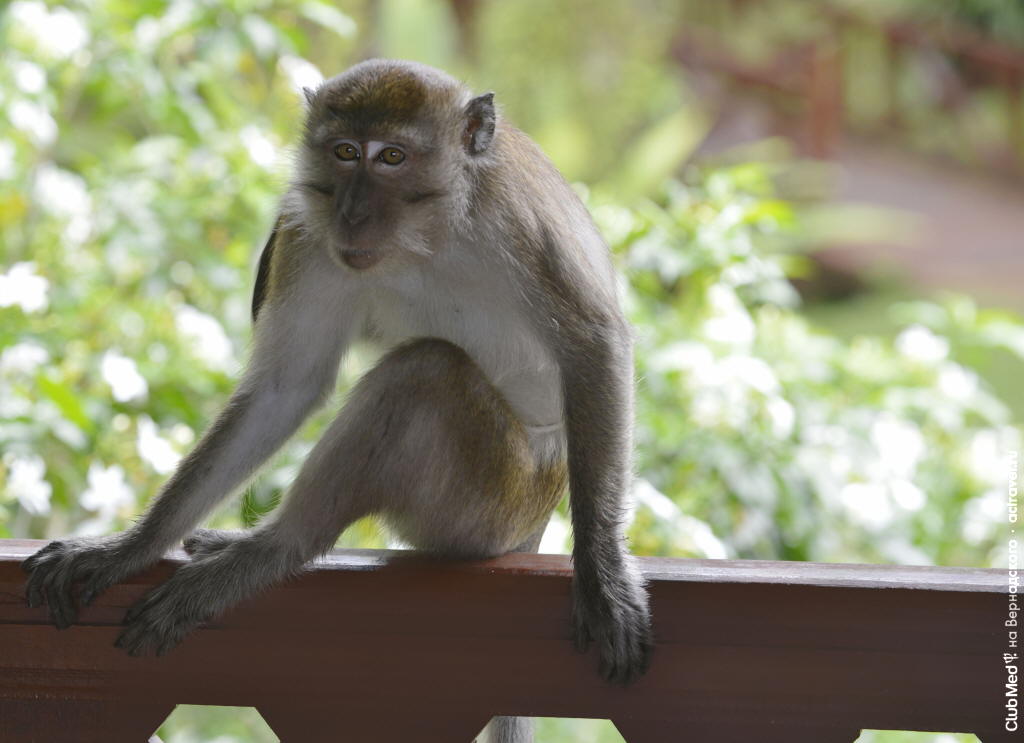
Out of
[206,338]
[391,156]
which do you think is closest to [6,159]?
[206,338]

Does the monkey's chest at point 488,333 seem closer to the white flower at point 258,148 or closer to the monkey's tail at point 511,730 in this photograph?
the monkey's tail at point 511,730

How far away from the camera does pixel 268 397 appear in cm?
238

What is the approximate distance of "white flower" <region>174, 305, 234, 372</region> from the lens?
11.6ft

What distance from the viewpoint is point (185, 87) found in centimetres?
386

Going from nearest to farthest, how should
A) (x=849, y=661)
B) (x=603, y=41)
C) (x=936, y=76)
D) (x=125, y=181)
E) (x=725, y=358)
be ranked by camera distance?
1. (x=849, y=661)
2. (x=725, y=358)
3. (x=125, y=181)
4. (x=603, y=41)
5. (x=936, y=76)

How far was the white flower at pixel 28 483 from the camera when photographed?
289cm

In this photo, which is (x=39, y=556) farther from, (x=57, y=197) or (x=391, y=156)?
(x=57, y=197)

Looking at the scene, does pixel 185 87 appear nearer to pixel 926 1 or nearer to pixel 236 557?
pixel 236 557

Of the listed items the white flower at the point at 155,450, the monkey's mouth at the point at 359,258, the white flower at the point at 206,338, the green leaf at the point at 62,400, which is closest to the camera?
the monkey's mouth at the point at 359,258

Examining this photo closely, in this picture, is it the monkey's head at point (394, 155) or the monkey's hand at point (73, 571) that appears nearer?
the monkey's hand at point (73, 571)

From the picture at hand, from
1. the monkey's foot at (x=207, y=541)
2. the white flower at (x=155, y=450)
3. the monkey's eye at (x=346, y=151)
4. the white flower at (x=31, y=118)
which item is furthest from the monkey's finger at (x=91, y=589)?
Answer: the white flower at (x=31, y=118)

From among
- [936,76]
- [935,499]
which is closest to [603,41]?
[936,76]

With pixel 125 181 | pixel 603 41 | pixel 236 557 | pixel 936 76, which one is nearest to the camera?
pixel 236 557

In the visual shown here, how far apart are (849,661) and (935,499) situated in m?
2.88
